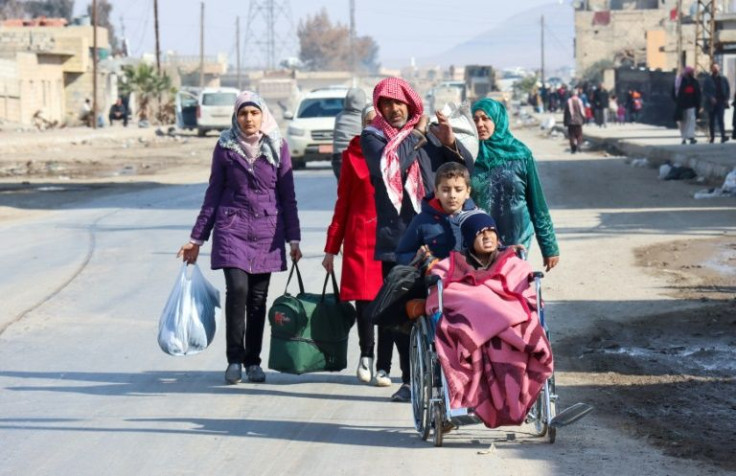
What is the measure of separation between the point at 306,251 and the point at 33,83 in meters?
52.3

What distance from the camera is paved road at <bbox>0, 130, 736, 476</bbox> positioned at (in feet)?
22.0

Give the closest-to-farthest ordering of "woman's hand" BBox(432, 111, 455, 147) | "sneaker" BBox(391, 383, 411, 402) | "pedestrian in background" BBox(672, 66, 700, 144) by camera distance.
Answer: "woman's hand" BBox(432, 111, 455, 147) → "sneaker" BBox(391, 383, 411, 402) → "pedestrian in background" BBox(672, 66, 700, 144)

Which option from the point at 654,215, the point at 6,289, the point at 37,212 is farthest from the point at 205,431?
the point at 37,212

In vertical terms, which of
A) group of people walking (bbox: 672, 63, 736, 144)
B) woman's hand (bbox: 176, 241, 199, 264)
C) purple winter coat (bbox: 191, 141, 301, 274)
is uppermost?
group of people walking (bbox: 672, 63, 736, 144)

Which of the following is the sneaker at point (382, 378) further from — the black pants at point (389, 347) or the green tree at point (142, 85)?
the green tree at point (142, 85)

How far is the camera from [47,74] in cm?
6919

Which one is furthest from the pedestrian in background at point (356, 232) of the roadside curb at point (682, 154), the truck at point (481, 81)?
the truck at point (481, 81)

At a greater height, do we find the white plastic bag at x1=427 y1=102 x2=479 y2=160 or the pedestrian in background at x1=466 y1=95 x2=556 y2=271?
the white plastic bag at x1=427 y1=102 x2=479 y2=160

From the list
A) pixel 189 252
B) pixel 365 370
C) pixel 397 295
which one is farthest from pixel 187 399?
pixel 397 295

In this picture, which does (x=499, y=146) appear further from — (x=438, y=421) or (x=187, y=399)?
(x=187, y=399)

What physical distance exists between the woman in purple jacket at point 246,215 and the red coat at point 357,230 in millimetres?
420

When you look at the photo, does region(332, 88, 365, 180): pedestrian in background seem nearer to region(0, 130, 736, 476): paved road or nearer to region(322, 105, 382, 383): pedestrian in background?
region(0, 130, 736, 476): paved road

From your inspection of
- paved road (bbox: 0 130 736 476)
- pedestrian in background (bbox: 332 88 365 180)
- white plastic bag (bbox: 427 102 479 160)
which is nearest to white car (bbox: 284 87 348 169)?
paved road (bbox: 0 130 736 476)

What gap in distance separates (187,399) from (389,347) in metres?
1.21
